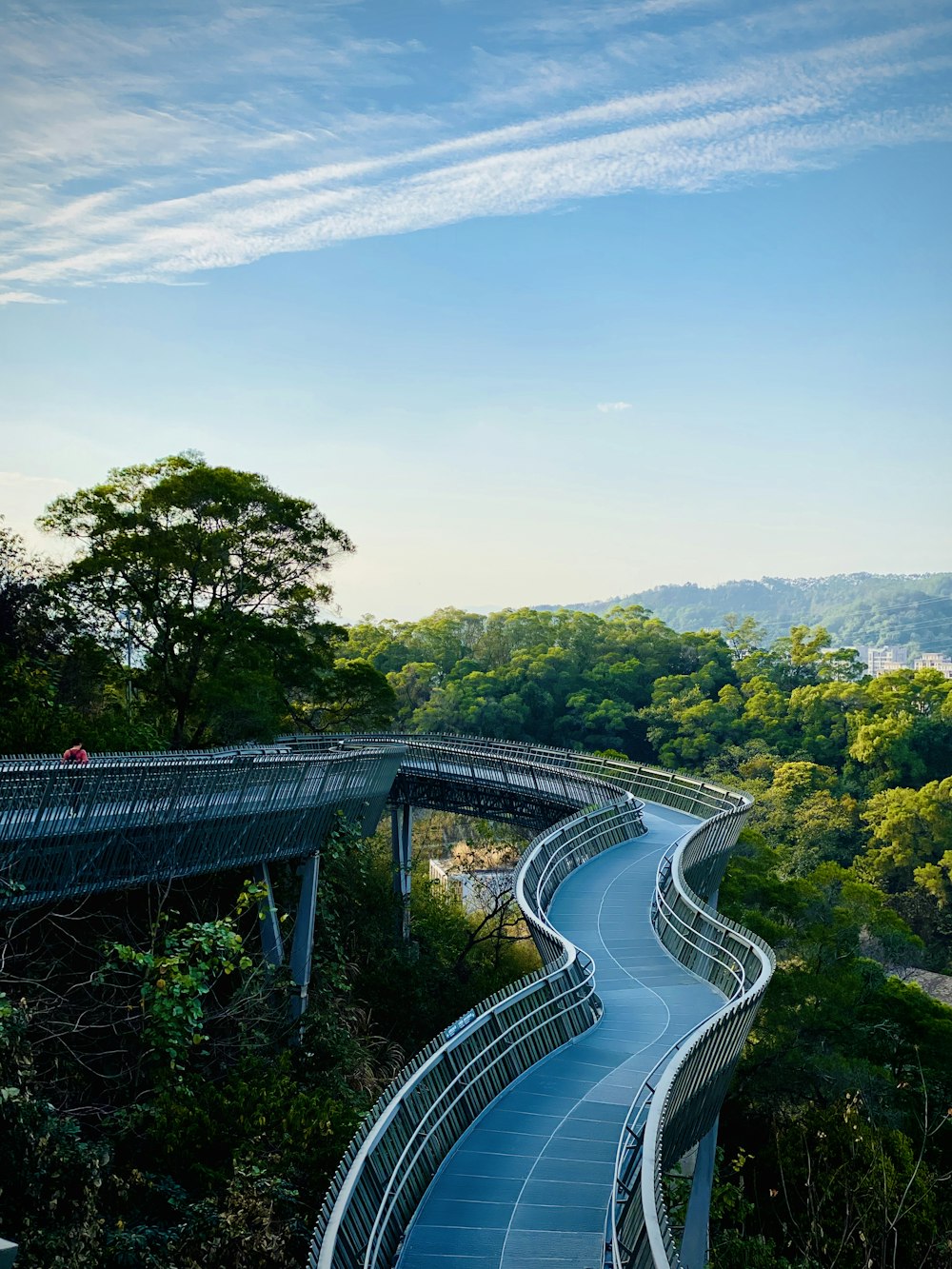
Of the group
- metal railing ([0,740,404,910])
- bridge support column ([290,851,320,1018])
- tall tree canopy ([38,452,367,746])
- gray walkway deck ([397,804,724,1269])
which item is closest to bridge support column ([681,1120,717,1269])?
gray walkway deck ([397,804,724,1269])

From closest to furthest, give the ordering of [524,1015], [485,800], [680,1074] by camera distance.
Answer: [680,1074] < [524,1015] < [485,800]

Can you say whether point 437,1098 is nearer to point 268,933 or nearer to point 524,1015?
point 524,1015

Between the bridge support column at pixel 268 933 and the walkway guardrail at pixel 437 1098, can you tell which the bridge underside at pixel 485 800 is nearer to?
the bridge support column at pixel 268 933

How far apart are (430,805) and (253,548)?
11.2 meters

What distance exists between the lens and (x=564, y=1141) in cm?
1252

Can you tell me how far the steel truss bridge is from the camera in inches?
412

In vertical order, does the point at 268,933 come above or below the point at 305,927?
above

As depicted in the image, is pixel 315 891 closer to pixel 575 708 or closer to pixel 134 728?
pixel 134 728

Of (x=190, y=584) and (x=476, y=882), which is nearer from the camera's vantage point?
(x=190, y=584)

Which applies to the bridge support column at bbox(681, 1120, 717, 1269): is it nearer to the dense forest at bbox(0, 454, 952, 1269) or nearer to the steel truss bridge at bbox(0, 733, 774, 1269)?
the steel truss bridge at bbox(0, 733, 774, 1269)

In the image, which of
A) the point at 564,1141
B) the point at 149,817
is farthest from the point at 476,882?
the point at 564,1141

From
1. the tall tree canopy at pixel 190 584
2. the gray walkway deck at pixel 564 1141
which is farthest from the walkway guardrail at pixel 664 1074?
the tall tree canopy at pixel 190 584

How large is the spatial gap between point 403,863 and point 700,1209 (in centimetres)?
2183

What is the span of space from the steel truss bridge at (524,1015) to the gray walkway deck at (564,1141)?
0.03 meters
